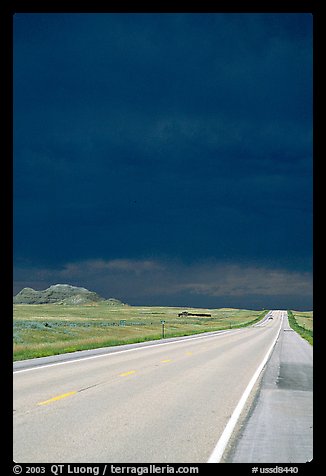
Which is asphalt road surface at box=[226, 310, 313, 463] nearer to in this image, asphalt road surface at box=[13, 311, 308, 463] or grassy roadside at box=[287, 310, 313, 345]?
asphalt road surface at box=[13, 311, 308, 463]

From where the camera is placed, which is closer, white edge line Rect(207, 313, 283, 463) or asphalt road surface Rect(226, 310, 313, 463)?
white edge line Rect(207, 313, 283, 463)

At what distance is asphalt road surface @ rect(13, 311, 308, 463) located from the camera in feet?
25.1

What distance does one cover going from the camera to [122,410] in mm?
10875

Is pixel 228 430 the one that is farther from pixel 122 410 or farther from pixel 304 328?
pixel 304 328

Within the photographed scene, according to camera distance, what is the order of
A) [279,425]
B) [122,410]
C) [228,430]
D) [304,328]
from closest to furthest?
[228,430] < [279,425] < [122,410] < [304,328]

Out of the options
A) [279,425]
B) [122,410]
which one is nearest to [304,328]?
[122,410]

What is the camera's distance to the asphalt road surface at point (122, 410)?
25.1 ft

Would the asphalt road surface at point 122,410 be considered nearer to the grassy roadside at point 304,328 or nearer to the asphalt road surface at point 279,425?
the asphalt road surface at point 279,425

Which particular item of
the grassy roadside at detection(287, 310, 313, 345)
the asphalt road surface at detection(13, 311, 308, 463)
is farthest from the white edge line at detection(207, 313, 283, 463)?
the grassy roadside at detection(287, 310, 313, 345)

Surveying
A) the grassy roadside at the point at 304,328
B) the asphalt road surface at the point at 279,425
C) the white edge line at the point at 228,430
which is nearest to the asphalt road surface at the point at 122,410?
the white edge line at the point at 228,430
